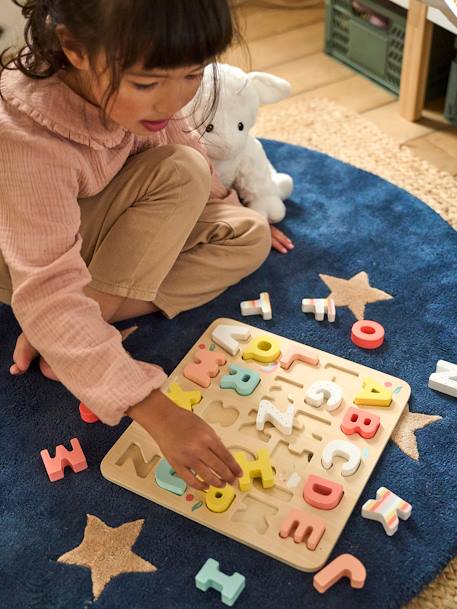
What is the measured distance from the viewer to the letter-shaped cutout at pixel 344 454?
0.97 m

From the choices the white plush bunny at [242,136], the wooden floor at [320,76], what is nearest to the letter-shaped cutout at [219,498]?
the white plush bunny at [242,136]

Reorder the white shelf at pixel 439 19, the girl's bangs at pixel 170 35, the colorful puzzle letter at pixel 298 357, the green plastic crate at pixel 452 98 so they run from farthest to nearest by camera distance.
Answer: the green plastic crate at pixel 452 98
the white shelf at pixel 439 19
the colorful puzzle letter at pixel 298 357
the girl's bangs at pixel 170 35

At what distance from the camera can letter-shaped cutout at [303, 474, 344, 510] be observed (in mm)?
933

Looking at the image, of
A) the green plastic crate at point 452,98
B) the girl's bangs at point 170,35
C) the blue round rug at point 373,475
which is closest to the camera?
the girl's bangs at point 170,35

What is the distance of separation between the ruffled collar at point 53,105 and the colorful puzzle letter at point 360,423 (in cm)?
50

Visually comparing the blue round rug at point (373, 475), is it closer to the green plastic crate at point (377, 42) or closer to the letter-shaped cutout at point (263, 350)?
the letter-shaped cutout at point (263, 350)

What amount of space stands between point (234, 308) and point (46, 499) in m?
0.43

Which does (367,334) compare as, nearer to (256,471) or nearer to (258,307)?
(258,307)

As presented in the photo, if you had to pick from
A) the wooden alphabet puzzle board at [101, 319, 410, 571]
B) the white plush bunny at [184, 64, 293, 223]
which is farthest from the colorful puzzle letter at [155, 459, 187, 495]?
the white plush bunny at [184, 64, 293, 223]

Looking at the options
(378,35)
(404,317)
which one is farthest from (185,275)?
(378,35)

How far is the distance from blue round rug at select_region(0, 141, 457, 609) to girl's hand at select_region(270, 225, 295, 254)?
0.7 inches

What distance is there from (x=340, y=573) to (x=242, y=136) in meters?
0.72

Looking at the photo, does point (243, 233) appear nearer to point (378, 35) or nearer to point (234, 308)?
point (234, 308)

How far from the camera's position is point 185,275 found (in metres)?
1.21
